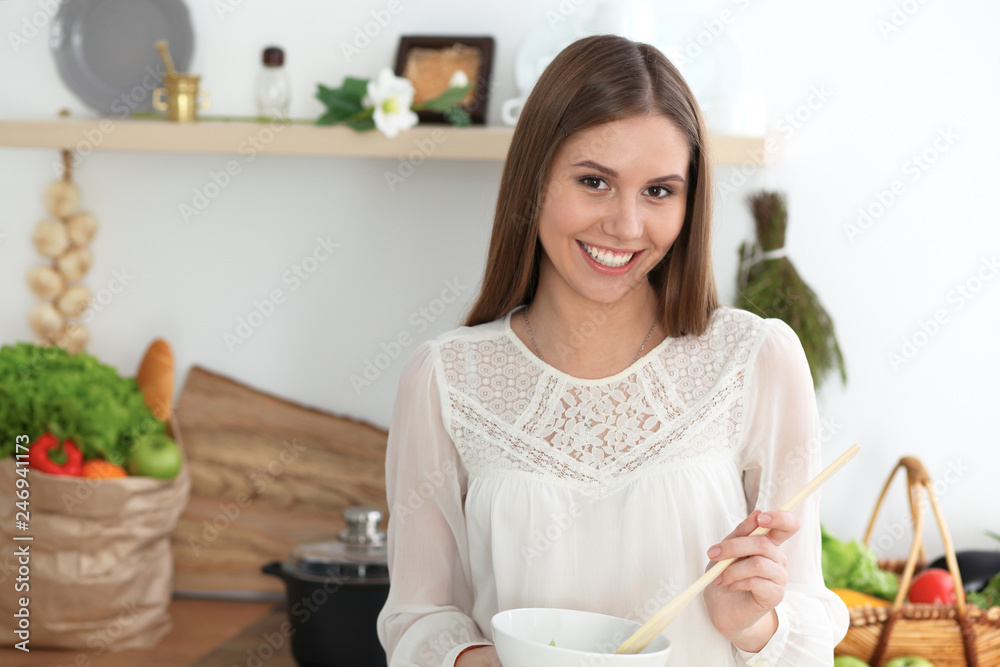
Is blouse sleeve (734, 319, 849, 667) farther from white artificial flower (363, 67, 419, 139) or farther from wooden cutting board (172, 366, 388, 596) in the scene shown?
wooden cutting board (172, 366, 388, 596)

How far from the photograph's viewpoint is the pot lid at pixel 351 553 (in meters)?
1.31

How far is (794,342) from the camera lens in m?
0.94

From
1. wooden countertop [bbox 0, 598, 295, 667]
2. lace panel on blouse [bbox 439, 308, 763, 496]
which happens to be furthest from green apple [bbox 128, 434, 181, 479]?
lace panel on blouse [bbox 439, 308, 763, 496]

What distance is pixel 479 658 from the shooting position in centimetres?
86

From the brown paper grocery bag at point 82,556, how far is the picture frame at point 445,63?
762 millimetres

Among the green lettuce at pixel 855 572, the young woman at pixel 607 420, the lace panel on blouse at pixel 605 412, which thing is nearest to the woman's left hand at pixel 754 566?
the young woman at pixel 607 420

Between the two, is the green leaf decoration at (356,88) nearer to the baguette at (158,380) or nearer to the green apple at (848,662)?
the baguette at (158,380)

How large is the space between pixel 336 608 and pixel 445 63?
0.87 m

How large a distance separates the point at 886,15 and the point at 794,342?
83 centimetres

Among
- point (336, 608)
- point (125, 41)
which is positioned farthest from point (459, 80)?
point (336, 608)

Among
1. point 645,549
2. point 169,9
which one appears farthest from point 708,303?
point 169,9

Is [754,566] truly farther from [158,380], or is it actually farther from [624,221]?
[158,380]

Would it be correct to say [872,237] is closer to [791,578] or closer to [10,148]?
[791,578]

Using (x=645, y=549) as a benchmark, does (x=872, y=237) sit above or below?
above
